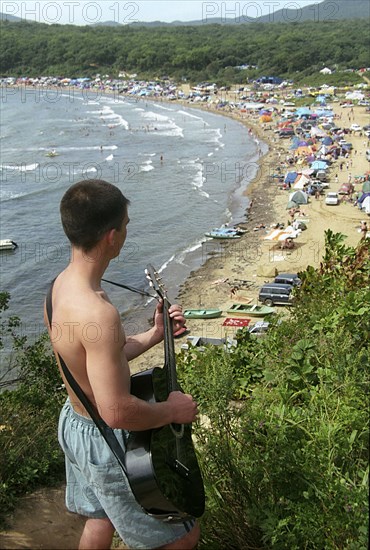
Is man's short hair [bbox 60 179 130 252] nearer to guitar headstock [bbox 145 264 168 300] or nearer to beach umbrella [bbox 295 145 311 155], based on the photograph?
guitar headstock [bbox 145 264 168 300]

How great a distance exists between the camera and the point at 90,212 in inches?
106

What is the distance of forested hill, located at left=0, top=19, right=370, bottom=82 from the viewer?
10031cm

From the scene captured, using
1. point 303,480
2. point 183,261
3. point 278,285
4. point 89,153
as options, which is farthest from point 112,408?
point 89,153

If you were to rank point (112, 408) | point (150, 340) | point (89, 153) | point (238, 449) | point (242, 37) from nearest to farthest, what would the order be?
point (112, 408)
point (150, 340)
point (238, 449)
point (89, 153)
point (242, 37)

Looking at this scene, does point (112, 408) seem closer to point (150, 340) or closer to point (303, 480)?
point (150, 340)

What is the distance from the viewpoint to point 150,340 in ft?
11.0

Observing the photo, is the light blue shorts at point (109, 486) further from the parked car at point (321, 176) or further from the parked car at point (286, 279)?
the parked car at point (321, 176)

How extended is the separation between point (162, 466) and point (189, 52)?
113m

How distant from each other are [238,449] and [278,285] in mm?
18378

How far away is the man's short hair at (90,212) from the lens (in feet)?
8.88

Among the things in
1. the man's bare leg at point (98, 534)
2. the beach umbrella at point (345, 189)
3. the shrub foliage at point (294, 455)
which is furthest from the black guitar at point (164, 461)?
the beach umbrella at point (345, 189)

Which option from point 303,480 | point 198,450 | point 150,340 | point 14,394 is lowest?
point 14,394

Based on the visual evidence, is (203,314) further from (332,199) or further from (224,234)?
(332,199)

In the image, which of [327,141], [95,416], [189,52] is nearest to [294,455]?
[95,416]
